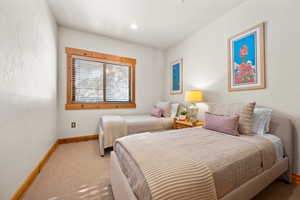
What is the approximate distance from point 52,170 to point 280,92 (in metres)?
3.42

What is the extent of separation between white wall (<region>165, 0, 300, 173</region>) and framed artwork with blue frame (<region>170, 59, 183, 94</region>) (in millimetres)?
640

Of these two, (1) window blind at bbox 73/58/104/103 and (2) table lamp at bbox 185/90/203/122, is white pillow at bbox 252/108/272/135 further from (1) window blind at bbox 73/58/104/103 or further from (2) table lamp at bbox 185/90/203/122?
(1) window blind at bbox 73/58/104/103

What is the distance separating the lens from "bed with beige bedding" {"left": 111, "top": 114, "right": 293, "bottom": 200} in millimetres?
720

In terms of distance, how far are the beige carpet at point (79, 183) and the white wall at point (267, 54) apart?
54 centimetres

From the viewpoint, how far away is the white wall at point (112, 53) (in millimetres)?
2969

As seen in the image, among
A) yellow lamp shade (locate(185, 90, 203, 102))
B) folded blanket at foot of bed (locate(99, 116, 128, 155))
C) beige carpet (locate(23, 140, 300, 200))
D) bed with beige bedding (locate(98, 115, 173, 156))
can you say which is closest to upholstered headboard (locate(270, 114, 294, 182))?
beige carpet (locate(23, 140, 300, 200))

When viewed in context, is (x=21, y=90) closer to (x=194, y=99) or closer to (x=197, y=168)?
(x=197, y=168)

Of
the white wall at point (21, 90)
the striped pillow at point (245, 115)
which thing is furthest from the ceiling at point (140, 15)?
the striped pillow at point (245, 115)

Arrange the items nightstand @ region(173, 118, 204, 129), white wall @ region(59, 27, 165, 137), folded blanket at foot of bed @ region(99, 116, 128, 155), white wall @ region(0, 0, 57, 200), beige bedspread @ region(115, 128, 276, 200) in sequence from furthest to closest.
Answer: white wall @ region(59, 27, 165, 137) < nightstand @ region(173, 118, 204, 129) < folded blanket at foot of bed @ region(99, 116, 128, 155) < white wall @ region(0, 0, 57, 200) < beige bedspread @ region(115, 128, 276, 200)

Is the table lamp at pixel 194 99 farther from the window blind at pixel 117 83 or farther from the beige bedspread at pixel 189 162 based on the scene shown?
the window blind at pixel 117 83

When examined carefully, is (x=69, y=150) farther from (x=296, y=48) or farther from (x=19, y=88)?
(x=296, y=48)

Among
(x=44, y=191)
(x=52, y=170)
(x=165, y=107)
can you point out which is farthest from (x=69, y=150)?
(x=165, y=107)

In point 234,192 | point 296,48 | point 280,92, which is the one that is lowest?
point 234,192

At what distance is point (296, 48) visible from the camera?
5.04 feet
